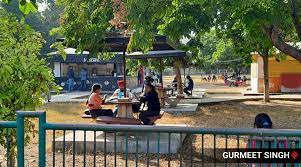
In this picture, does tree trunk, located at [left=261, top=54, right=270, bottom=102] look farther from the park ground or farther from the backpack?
the backpack

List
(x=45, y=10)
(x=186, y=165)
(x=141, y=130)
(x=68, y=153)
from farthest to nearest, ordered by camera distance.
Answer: (x=45, y=10)
(x=68, y=153)
(x=186, y=165)
(x=141, y=130)

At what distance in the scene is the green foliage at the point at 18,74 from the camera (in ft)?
16.5

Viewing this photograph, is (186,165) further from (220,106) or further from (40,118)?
(220,106)

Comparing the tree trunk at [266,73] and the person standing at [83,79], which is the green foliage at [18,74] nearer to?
the tree trunk at [266,73]

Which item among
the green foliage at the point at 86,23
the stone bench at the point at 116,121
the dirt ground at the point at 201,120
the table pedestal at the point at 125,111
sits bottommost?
the dirt ground at the point at 201,120

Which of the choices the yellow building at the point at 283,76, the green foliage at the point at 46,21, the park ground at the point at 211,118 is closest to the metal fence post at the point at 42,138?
the park ground at the point at 211,118

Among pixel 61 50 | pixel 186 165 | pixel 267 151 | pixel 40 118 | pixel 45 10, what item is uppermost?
pixel 45 10

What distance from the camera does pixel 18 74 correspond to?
511 centimetres

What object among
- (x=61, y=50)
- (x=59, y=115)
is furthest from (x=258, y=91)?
(x=61, y=50)

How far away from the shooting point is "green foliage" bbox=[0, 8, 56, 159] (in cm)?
502

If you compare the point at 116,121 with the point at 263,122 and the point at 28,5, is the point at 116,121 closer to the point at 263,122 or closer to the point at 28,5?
the point at 263,122

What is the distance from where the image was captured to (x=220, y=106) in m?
19.0

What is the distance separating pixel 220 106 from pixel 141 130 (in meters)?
15.7

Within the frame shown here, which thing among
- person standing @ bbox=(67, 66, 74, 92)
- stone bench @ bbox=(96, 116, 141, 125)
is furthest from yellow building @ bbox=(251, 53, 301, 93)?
stone bench @ bbox=(96, 116, 141, 125)
